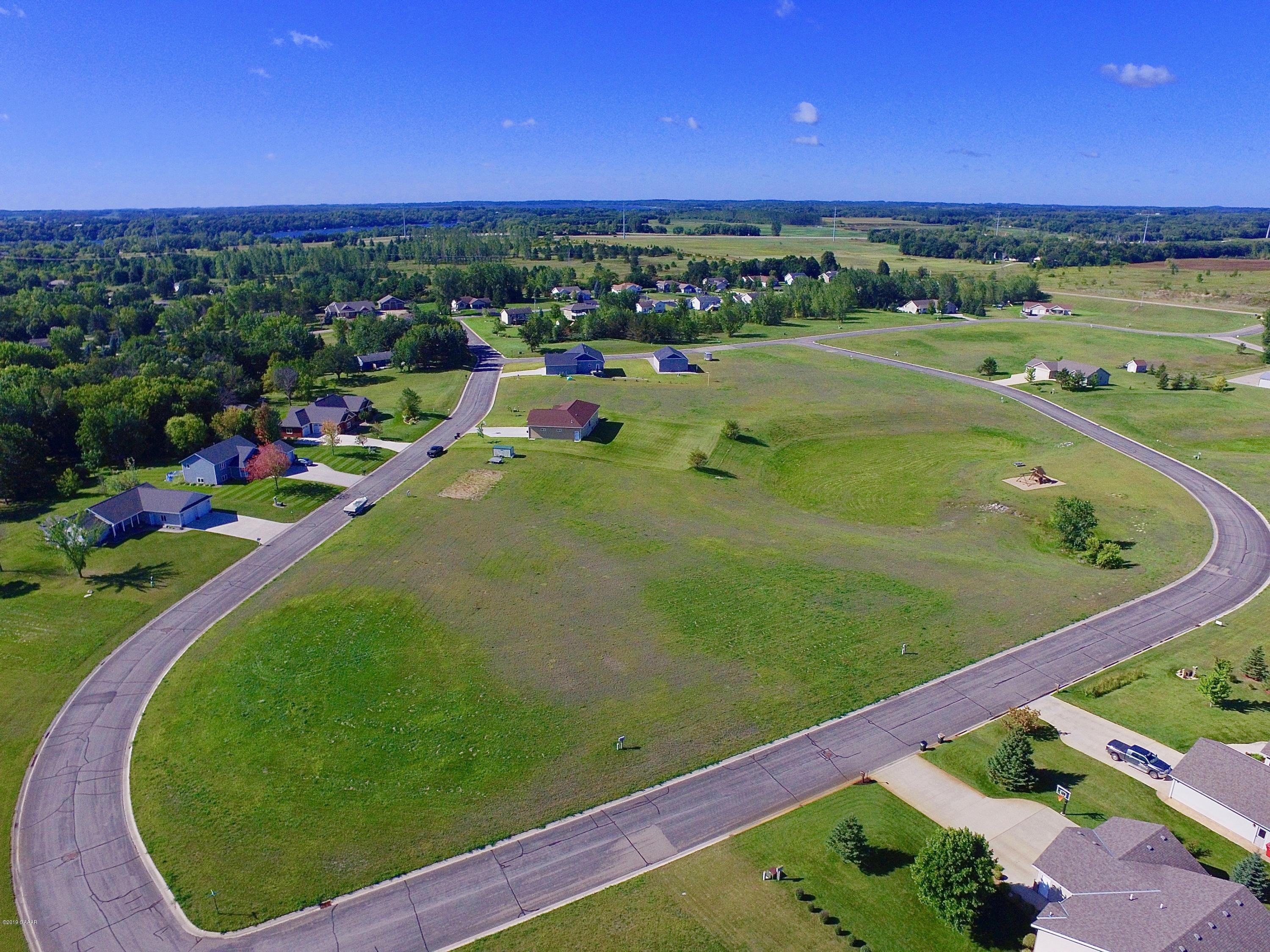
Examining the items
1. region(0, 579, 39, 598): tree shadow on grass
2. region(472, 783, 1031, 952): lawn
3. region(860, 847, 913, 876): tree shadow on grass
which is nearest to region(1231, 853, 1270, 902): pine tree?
region(472, 783, 1031, 952): lawn

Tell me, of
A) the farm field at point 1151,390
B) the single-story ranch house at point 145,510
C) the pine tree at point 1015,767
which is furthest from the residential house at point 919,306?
the pine tree at point 1015,767

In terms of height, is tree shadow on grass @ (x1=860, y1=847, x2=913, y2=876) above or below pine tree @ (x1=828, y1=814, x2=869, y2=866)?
→ below

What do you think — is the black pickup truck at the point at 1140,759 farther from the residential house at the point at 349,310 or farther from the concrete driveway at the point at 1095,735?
the residential house at the point at 349,310

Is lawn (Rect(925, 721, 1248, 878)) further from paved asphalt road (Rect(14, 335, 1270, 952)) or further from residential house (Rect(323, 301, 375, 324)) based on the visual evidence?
residential house (Rect(323, 301, 375, 324))

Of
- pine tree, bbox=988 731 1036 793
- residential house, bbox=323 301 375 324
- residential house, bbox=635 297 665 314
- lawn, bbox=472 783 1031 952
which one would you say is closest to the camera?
lawn, bbox=472 783 1031 952

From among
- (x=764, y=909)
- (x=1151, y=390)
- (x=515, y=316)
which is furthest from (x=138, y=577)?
(x=1151, y=390)

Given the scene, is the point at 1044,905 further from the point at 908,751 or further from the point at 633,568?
the point at 633,568
